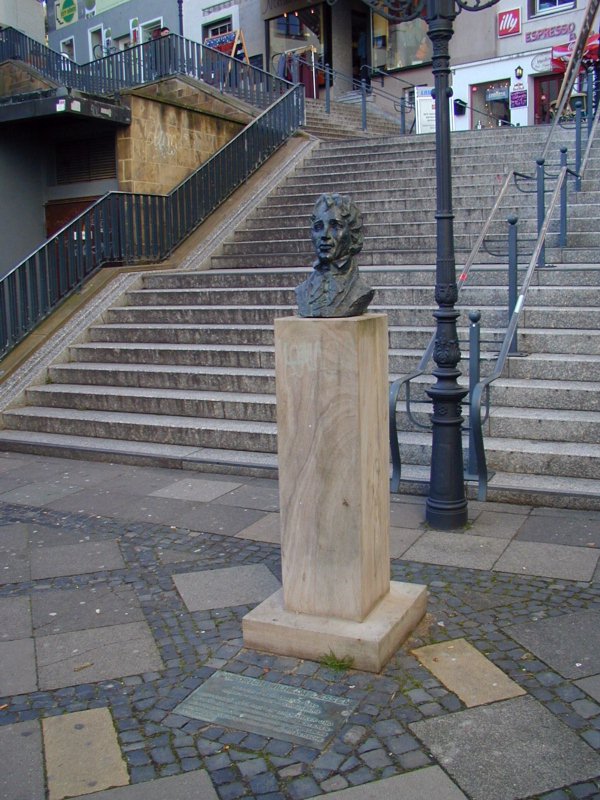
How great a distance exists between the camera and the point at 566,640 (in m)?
4.20

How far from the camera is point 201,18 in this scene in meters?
31.4

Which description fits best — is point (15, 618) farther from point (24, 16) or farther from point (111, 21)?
point (111, 21)

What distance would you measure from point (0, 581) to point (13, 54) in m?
15.4

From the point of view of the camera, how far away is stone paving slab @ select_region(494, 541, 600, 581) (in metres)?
5.03

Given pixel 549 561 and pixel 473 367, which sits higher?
pixel 473 367

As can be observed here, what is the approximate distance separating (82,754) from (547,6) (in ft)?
77.5

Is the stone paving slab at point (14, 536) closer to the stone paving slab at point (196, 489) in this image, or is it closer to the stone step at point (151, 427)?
the stone paving slab at point (196, 489)

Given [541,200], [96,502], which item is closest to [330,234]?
[96,502]

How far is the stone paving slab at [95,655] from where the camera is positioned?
407cm

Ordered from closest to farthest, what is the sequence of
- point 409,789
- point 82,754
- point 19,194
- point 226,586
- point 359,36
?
point 409,789 → point 82,754 → point 226,586 → point 19,194 → point 359,36

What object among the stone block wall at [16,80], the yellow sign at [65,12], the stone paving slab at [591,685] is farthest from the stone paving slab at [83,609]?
the yellow sign at [65,12]

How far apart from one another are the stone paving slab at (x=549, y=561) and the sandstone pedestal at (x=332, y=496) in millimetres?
1145

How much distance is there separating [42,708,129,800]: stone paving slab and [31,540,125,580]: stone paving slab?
1809 mm

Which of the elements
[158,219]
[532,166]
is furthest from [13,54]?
[532,166]
